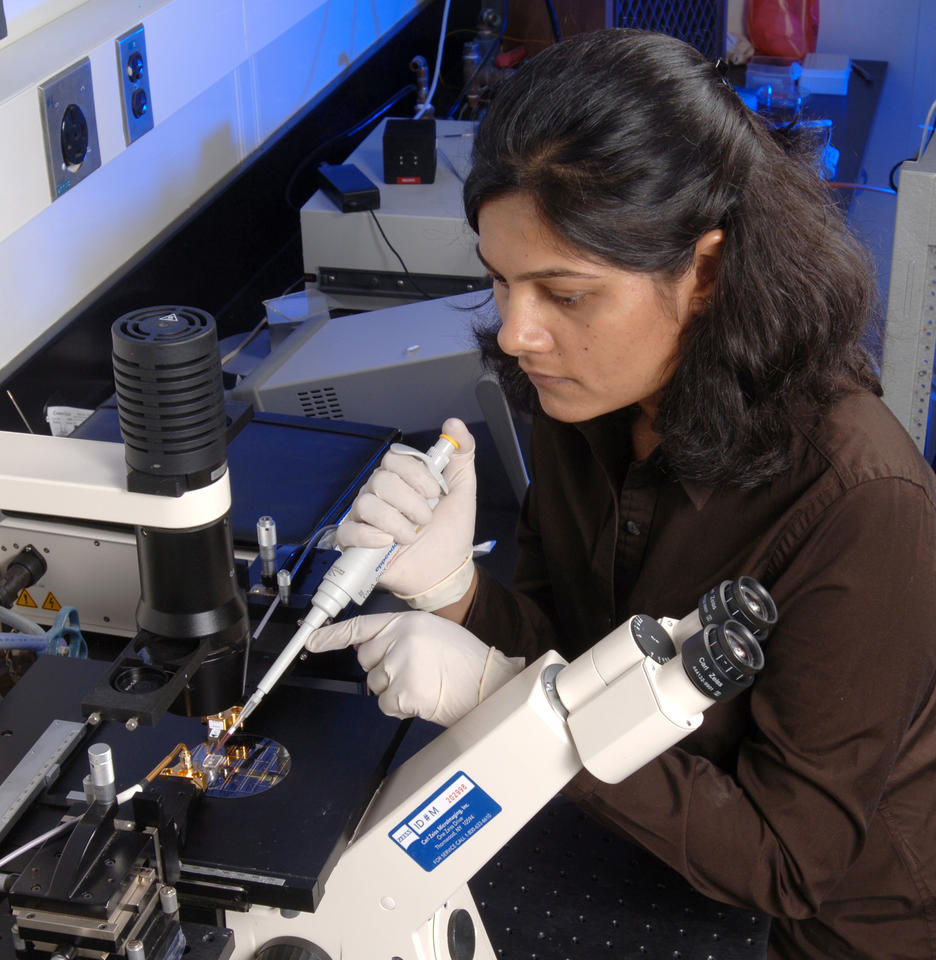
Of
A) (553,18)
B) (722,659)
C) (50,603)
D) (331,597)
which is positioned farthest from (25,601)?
(553,18)

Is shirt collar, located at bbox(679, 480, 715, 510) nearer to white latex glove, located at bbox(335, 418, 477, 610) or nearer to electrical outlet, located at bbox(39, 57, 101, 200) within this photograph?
white latex glove, located at bbox(335, 418, 477, 610)

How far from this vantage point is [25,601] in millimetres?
1277

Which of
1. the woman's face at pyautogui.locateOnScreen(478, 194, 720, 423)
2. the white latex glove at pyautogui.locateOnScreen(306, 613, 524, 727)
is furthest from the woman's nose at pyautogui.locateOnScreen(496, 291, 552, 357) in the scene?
the white latex glove at pyautogui.locateOnScreen(306, 613, 524, 727)

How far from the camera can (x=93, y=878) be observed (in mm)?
738

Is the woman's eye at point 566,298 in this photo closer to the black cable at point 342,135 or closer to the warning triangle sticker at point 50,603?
the warning triangle sticker at point 50,603

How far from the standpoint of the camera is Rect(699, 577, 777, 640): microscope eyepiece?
0.77 m

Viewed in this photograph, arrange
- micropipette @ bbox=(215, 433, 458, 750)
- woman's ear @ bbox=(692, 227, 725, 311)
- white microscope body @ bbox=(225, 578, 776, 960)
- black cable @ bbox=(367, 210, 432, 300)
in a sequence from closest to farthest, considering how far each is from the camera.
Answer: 1. white microscope body @ bbox=(225, 578, 776, 960)
2. micropipette @ bbox=(215, 433, 458, 750)
3. woman's ear @ bbox=(692, 227, 725, 311)
4. black cable @ bbox=(367, 210, 432, 300)

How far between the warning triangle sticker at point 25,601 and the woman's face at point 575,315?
638 mm

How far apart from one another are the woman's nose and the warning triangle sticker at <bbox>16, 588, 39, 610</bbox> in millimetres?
641

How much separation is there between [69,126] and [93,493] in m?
0.79

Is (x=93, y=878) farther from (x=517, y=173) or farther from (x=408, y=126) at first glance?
(x=408, y=126)

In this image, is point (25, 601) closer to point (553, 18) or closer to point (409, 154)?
point (409, 154)

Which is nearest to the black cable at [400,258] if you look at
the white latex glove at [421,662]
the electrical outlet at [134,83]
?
the electrical outlet at [134,83]

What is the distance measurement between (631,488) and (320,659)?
0.37 metres
